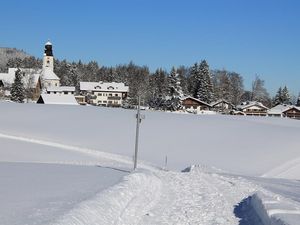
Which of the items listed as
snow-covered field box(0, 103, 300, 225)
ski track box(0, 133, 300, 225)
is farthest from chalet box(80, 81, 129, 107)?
ski track box(0, 133, 300, 225)

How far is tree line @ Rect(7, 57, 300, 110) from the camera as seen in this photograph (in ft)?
342

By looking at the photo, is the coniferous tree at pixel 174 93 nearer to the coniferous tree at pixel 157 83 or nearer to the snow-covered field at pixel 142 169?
the snow-covered field at pixel 142 169

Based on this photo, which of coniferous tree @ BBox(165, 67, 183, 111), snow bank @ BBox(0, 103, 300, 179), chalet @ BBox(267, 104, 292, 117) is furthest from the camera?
chalet @ BBox(267, 104, 292, 117)

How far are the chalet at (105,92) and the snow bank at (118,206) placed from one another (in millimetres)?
122676

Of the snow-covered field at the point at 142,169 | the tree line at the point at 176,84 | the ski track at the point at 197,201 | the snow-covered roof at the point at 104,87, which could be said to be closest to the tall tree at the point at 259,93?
the tree line at the point at 176,84

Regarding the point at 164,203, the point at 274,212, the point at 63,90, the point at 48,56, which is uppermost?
the point at 48,56

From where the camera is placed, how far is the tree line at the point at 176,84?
104219mm

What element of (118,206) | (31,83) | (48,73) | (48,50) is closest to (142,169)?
(118,206)

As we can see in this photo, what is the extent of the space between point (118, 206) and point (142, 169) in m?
14.5

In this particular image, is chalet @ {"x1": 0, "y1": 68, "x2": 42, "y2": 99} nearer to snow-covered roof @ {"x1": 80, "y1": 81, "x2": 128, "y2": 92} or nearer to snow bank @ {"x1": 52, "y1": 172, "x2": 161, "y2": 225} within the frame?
snow-covered roof @ {"x1": 80, "y1": 81, "x2": 128, "y2": 92}

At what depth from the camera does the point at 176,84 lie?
98.8 metres

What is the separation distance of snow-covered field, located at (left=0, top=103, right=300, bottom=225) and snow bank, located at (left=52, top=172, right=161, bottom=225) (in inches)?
1.5

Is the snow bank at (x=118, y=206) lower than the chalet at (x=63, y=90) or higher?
lower

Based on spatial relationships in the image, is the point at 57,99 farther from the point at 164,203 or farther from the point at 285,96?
the point at 164,203
